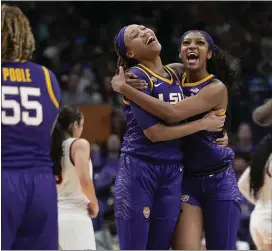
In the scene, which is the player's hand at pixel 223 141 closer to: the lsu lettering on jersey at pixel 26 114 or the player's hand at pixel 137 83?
the player's hand at pixel 137 83

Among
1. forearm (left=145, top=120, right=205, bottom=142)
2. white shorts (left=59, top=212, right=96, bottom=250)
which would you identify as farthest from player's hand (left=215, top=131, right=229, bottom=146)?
white shorts (left=59, top=212, right=96, bottom=250)

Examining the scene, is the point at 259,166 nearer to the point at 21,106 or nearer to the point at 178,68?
the point at 178,68

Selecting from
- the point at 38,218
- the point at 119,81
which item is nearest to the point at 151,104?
the point at 119,81

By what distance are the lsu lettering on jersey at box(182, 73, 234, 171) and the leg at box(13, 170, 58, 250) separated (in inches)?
50.1

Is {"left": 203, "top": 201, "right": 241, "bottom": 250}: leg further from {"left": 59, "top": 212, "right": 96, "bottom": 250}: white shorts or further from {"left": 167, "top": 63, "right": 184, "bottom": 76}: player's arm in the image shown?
{"left": 59, "top": 212, "right": 96, "bottom": 250}: white shorts

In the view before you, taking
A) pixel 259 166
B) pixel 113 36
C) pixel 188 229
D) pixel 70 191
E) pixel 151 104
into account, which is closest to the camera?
pixel 151 104

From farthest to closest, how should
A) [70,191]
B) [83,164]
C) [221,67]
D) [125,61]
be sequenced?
[70,191]
[83,164]
[221,67]
[125,61]

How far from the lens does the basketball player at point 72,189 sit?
6.24 meters

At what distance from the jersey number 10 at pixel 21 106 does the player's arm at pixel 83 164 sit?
6.61 ft

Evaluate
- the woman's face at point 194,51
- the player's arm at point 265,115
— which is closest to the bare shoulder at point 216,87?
the woman's face at point 194,51

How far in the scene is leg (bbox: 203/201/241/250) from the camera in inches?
199

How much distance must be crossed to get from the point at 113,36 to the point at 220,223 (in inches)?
223

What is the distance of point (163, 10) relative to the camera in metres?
10.7

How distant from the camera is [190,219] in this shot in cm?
502
